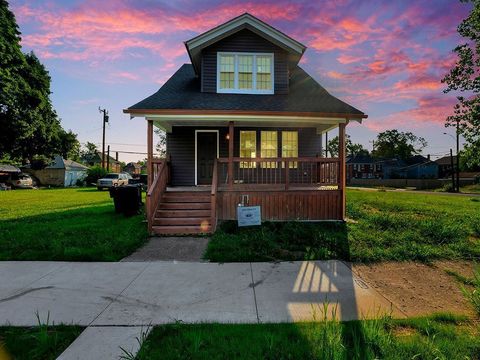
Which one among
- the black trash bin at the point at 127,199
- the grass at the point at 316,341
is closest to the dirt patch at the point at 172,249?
the grass at the point at 316,341

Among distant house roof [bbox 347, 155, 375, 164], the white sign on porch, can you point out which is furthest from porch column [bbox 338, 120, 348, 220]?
distant house roof [bbox 347, 155, 375, 164]

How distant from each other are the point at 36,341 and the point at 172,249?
3870 millimetres

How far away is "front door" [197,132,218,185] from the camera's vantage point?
39.9 feet

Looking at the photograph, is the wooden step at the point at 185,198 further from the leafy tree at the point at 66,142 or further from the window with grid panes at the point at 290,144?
the leafy tree at the point at 66,142

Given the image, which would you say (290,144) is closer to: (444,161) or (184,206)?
(184,206)

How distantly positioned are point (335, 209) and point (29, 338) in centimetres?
863

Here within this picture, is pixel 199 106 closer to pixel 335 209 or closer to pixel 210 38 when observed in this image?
pixel 210 38

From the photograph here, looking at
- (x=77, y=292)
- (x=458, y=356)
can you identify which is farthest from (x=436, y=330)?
(x=77, y=292)

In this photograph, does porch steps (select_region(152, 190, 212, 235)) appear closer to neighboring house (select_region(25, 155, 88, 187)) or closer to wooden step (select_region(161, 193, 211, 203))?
wooden step (select_region(161, 193, 211, 203))

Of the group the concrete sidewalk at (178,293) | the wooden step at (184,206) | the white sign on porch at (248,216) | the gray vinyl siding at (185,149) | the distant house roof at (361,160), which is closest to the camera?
the concrete sidewalk at (178,293)

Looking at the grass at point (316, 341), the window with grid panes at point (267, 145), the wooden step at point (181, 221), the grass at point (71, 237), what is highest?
the window with grid panes at point (267, 145)

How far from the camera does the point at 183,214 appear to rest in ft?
28.7

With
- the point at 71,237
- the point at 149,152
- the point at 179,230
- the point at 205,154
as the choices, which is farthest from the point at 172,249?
A: the point at 205,154

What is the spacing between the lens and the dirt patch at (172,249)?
6238mm
